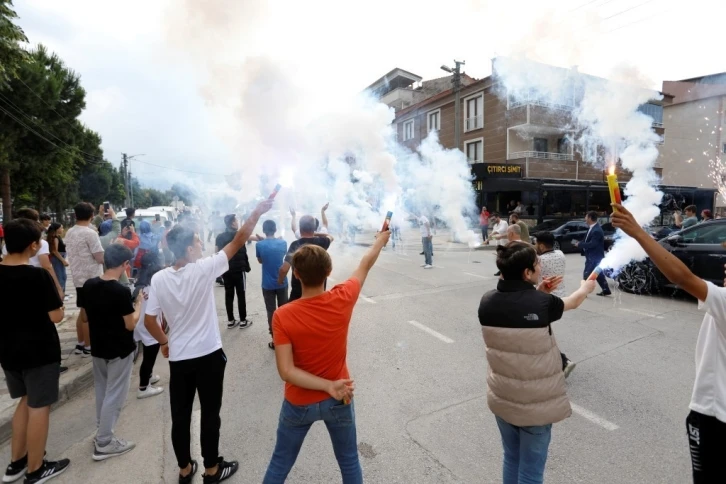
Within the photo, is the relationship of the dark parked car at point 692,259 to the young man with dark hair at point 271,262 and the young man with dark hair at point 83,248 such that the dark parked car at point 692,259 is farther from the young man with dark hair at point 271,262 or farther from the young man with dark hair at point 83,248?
the young man with dark hair at point 83,248

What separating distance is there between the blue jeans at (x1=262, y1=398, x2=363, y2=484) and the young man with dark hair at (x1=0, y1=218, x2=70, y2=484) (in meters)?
1.87

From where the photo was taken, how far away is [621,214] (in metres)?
1.87

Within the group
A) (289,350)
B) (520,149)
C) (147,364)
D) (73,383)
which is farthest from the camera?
(520,149)

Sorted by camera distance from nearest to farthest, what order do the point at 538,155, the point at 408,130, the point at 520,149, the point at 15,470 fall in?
1. the point at 15,470
2. the point at 538,155
3. the point at 520,149
4. the point at 408,130

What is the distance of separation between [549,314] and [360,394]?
8.13 feet

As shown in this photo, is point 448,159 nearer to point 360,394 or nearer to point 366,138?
point 366,138

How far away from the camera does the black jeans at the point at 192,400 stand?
2.55 meters

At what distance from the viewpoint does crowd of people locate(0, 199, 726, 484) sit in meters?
1.88

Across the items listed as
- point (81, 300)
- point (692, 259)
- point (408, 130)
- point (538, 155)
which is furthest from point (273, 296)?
point (408, 130)

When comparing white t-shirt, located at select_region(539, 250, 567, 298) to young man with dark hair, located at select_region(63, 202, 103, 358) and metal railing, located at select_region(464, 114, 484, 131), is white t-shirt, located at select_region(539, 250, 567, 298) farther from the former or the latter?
metal railing, located at select_region(464, 114, 484, 131)

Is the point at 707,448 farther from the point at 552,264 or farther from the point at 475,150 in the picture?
the point at 475,150

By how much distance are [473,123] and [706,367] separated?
83.4 ft

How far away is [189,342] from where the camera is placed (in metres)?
2.55

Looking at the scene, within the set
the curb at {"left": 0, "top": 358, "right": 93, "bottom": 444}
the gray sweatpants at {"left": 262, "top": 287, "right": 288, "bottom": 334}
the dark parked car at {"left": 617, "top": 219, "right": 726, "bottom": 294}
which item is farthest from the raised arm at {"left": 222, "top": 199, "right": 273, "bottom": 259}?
the dark parked car at {"left": 617, "top": 219, "right": 726, "bottom": 294}
